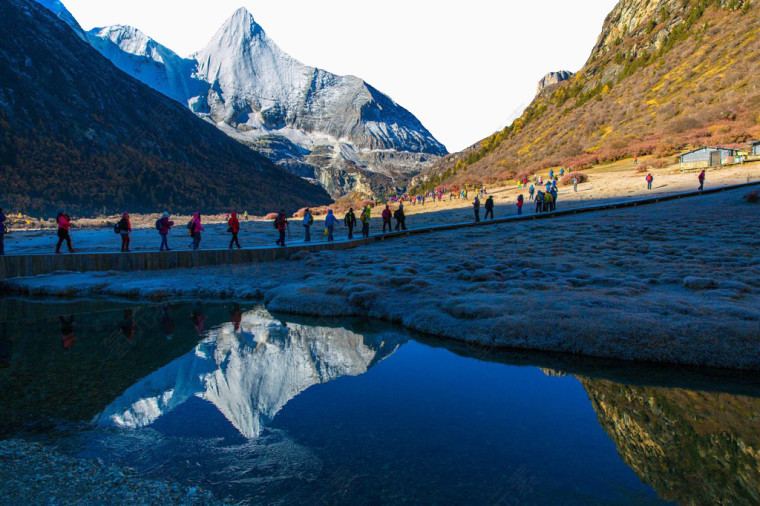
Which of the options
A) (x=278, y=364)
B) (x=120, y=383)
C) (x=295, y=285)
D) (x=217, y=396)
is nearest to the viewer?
(x=217, y=396)

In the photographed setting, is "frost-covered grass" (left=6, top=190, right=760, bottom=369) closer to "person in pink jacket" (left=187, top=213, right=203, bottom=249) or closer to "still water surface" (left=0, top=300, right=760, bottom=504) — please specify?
"still water surface" (left=0, top=300, right=760, bottom=504)

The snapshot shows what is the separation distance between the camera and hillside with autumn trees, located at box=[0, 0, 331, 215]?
5898 cm

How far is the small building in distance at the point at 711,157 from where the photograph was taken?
40.7 metres

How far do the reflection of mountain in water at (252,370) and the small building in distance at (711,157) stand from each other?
43.7 m

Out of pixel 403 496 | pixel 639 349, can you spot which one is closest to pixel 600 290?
pixel 639 349

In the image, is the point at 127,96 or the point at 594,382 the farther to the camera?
the point at 127,96

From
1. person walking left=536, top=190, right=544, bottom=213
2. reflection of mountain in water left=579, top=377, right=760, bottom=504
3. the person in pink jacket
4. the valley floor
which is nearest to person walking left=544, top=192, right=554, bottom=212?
person walking left=536, top=190, right=544, bottom=213

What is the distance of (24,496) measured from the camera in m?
3.59

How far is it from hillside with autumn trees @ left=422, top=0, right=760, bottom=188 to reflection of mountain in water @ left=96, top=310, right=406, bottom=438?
158ft

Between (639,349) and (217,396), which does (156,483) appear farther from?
(639,349)

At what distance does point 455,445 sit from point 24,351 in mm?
7886

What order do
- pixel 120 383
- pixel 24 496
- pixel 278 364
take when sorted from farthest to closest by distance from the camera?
pixel 278 364
pixel 120 383
pixel 24 496

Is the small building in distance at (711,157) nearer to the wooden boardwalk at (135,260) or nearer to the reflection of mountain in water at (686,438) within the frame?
the wooden boardwalk at (135,260)

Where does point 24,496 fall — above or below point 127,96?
below
